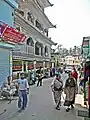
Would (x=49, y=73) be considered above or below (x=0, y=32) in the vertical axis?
below

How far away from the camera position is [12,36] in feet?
44.6

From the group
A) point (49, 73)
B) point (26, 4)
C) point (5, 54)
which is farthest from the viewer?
point (49, 73)

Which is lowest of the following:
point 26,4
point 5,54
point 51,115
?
point 51,115

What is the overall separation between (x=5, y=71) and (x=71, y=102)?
567 centimetres

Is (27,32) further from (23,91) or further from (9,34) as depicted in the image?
(23,91)

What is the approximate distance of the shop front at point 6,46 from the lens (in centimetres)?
1231

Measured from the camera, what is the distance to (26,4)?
20250mm

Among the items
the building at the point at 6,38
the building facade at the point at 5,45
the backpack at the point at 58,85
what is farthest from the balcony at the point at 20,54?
the backpack at the point at 58,85

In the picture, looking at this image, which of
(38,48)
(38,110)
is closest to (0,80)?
(38,110)

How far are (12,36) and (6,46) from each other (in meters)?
0.69

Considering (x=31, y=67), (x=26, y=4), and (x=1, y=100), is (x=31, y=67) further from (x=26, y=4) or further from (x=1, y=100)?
(x=1, y=100)

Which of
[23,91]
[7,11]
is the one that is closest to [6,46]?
[7,11]

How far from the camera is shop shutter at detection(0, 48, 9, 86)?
13312mm

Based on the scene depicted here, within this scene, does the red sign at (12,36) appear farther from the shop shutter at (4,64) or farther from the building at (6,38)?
the shop shutter at (4,64)
